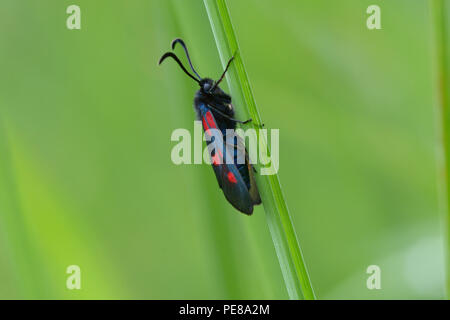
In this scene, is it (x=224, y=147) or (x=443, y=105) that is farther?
(x=224, y=147)

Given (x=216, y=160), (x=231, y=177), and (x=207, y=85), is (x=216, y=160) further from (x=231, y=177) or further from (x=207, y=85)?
(x=207, y=85)

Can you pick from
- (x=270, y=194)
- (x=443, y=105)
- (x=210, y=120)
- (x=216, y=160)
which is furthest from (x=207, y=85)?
(x=443, y=105)

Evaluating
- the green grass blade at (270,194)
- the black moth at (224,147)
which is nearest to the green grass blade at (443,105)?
the green grass blade at (270,194)

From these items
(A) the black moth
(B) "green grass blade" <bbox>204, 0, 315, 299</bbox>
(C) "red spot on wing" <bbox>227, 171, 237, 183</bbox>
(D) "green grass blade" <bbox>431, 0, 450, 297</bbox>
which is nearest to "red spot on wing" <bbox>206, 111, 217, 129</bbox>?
(A) the black moth

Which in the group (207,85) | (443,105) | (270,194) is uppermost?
(207,85)

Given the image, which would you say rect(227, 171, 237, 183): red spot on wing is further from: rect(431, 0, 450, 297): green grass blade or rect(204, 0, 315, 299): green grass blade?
rect(431, 0, 450, 297): green grass blade

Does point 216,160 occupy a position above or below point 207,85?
below
